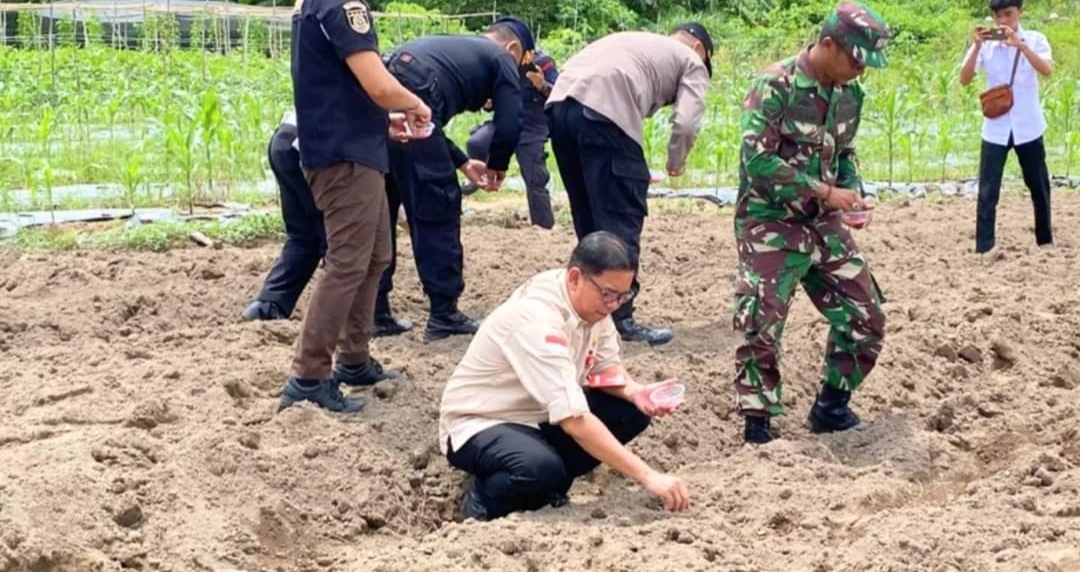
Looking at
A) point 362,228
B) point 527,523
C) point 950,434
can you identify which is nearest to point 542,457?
point 527,523

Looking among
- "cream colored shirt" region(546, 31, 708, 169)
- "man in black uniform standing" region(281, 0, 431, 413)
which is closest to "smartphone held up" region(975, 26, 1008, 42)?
"cream colored shirt" region(546, 31, 708, 169)

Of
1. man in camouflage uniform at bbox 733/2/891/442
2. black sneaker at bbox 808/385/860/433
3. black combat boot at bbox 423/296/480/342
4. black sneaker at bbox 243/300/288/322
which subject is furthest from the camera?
black sneaker at bbox 243/300/288/322

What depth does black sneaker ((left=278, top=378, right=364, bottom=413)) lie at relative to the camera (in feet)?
17.6

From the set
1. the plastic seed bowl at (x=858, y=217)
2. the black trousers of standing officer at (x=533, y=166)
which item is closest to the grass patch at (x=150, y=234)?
the black trousers of standing officer at (x=533, y=166)

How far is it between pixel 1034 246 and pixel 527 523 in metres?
5.61

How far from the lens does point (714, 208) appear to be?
10406 millimetres

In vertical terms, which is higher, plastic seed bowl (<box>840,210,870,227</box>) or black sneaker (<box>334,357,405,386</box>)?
plastic seed bowl (<box>840,210,870,227</box>)

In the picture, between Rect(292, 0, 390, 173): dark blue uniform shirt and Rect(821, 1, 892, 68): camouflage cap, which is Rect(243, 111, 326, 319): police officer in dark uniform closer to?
Rect(292, 0, 390, 173): dark blue uniform shirt

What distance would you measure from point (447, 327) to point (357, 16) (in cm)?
209

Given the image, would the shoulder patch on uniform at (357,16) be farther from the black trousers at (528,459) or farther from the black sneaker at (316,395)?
the black trousers at (528,459)

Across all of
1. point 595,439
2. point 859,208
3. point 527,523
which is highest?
point 859,208

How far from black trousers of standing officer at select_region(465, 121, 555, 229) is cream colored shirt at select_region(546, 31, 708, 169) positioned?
2169 mm

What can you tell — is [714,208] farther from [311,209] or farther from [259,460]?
[259,460]

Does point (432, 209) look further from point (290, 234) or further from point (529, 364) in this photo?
point (529, 364)
